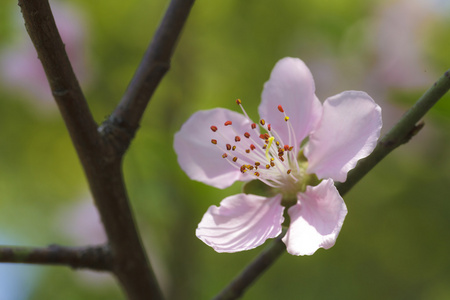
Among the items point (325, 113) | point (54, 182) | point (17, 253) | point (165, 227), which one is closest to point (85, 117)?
point (17, 253)

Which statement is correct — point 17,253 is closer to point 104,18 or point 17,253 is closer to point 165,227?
point 165,227

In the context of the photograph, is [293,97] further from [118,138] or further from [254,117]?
[254,117]

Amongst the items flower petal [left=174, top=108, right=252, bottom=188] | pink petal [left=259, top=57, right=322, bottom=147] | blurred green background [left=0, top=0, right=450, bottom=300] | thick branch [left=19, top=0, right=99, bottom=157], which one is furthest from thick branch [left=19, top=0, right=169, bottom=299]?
blurred green background [left=0, top=0, right=450, bottom=300]

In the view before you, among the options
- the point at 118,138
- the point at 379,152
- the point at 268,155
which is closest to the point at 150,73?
the point at 118,138

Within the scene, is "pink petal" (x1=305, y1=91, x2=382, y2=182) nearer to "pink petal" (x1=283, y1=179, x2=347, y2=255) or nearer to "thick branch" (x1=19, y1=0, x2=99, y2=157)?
"pink petal" (x1=283, y1=179, x2=347, y2=255)

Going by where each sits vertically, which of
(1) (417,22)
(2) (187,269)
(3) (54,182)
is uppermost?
(1) (417,22)

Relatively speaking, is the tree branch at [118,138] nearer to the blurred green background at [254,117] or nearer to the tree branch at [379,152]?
the tree branch at [379,152]

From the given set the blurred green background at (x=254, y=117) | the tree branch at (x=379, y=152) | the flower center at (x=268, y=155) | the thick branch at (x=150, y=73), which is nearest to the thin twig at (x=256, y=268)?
the tree branch at (x=379, y=152)

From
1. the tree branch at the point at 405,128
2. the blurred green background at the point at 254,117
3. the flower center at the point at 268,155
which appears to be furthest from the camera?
the blurred green background at the point at 254,117
